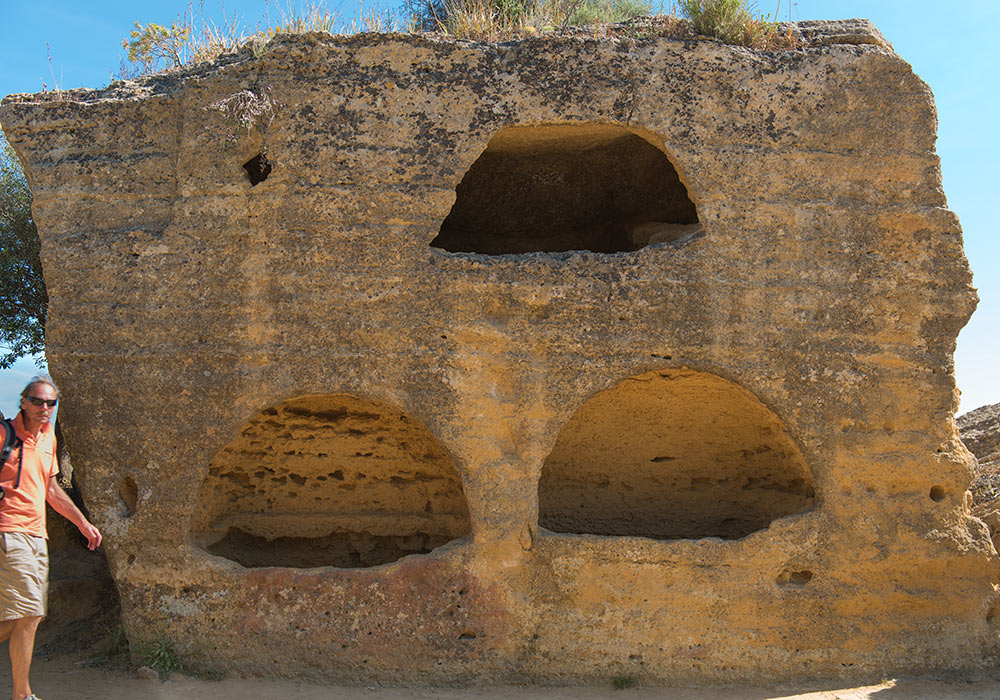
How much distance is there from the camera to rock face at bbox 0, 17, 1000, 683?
452 centimetres

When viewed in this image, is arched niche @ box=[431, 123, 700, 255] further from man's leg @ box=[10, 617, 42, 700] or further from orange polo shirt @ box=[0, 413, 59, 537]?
man's leg @ box=[10, 617, 42, 700]

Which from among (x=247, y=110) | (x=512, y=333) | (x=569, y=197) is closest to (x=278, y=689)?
(x=512, y=333)

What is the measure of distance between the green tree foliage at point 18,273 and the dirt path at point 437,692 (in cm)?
415

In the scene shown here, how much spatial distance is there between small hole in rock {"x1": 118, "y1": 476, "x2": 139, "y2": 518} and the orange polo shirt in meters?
0.77

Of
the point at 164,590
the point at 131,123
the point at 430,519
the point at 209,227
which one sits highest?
the point at 131,123

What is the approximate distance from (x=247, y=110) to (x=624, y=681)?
4.10m

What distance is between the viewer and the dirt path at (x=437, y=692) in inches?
169

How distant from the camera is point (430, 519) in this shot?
5555mm

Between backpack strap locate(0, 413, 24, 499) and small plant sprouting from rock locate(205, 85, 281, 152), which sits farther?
small plant sprouting from rock locate(205, 85, 281, 152)

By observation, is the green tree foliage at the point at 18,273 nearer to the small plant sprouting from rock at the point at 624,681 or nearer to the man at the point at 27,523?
the man at the point at 27,523

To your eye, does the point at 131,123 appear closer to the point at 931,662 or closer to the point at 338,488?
the point at 338,488

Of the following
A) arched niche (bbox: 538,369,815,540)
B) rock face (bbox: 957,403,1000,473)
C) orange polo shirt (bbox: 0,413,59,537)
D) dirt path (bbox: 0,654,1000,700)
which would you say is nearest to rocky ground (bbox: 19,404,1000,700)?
dirt path (bbox: 0,654,1000,700)

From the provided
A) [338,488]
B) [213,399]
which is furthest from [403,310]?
[338,488]

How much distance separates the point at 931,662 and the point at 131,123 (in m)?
5.95
